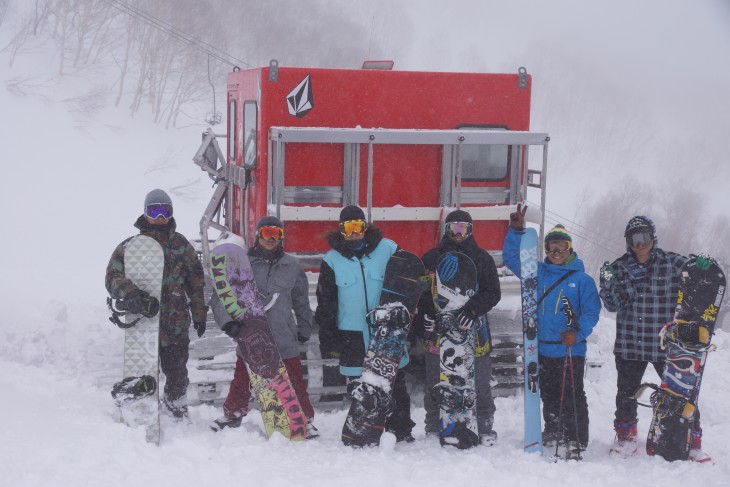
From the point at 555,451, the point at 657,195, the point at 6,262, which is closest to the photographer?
the point at 555,451

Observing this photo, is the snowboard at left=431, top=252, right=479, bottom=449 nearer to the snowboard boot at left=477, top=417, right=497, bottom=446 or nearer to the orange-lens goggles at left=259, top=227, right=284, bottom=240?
the snowboard boot at left=477, top=417, right=497, bottom=446

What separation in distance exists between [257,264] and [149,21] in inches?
1373

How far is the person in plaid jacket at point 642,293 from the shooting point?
4939 mm

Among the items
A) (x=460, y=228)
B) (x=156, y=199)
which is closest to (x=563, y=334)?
(x=460, y=228)

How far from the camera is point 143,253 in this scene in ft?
16.8

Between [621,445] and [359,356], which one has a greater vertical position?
[359,356]

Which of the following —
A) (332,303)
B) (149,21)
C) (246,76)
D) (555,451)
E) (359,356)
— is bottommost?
(555,451)

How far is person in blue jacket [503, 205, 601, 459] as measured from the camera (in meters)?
4.95

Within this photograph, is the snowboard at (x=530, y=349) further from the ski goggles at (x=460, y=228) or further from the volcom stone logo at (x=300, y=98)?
the volcom stone logo at (x=300, y=98)

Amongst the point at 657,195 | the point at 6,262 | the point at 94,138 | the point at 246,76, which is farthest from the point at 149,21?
the point at 657,195

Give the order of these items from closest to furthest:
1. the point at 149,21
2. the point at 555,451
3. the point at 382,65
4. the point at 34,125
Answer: the point at 555,451 → the point at 382,65 → the point at 34,125 → the point at 149,21

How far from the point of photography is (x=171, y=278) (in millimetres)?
5191

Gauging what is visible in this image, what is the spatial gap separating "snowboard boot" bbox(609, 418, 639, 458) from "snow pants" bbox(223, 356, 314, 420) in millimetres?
2119

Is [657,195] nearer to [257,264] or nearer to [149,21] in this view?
[149,21]
